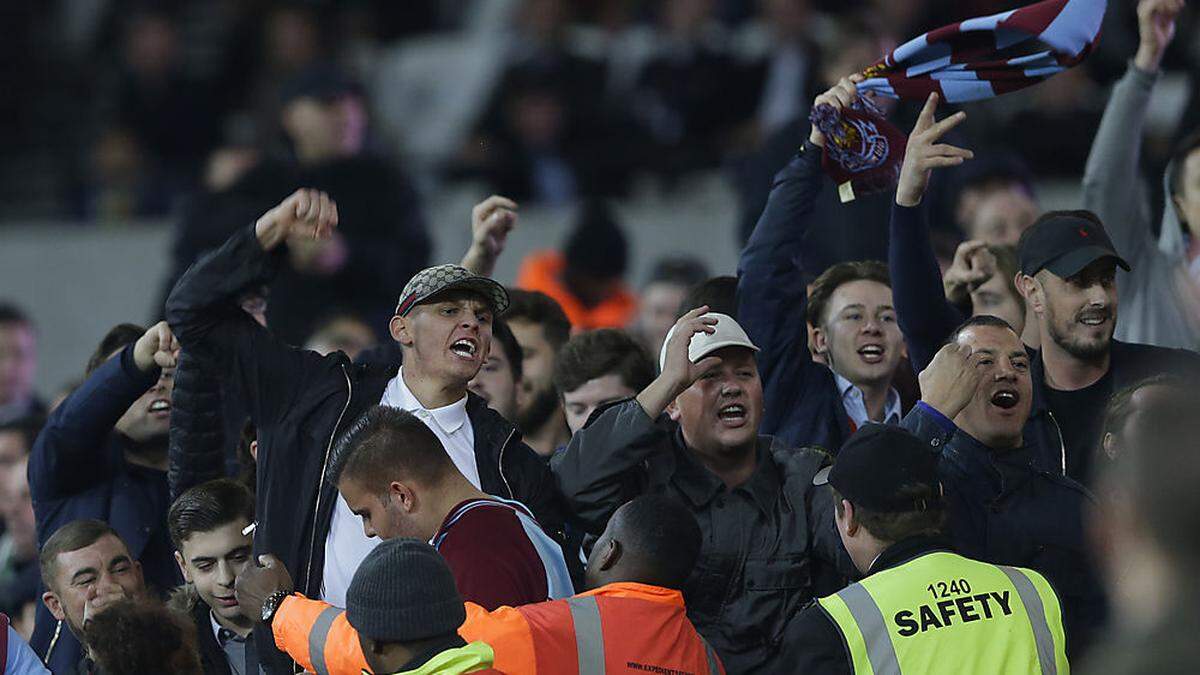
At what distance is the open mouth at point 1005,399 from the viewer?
5.38m

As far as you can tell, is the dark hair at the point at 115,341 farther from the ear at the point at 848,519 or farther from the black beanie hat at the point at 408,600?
the ear at the point at 848,519

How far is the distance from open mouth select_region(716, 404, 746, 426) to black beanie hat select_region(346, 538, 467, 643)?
1.41 metres

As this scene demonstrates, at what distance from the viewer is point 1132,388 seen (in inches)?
213

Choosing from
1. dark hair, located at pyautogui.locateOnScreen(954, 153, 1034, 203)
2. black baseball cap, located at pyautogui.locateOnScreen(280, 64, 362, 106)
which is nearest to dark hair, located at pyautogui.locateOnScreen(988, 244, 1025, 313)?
dark hair, located at pyautogui.locateOnScreen(954, 153, 1034, 203)

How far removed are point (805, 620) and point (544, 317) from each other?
9.78 feet

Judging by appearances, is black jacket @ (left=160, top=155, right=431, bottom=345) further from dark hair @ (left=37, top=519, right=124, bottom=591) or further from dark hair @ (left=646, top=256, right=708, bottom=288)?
dark hair @ (left=37, top=519, right=124, bottom=591)

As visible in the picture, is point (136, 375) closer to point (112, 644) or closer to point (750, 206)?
point (112, 644)

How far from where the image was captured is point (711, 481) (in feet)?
18.0

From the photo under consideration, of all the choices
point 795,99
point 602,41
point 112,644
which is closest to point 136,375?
point 112,644

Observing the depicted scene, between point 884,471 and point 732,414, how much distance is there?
87 cm

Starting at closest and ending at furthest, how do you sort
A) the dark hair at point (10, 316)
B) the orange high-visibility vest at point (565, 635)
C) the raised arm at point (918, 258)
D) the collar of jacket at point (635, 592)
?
the orange high-visibility vest at point (565, 635), the collar of jacket at point (635, 592), the raised arm at point (918, 258), the dark hair at point (10, 316)

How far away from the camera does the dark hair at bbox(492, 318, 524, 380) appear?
678cm

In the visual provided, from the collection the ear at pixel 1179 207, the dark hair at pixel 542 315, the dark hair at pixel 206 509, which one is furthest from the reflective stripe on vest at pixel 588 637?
the ear at pixel 1179 207

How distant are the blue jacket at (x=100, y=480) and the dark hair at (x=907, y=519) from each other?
2.45 meters
